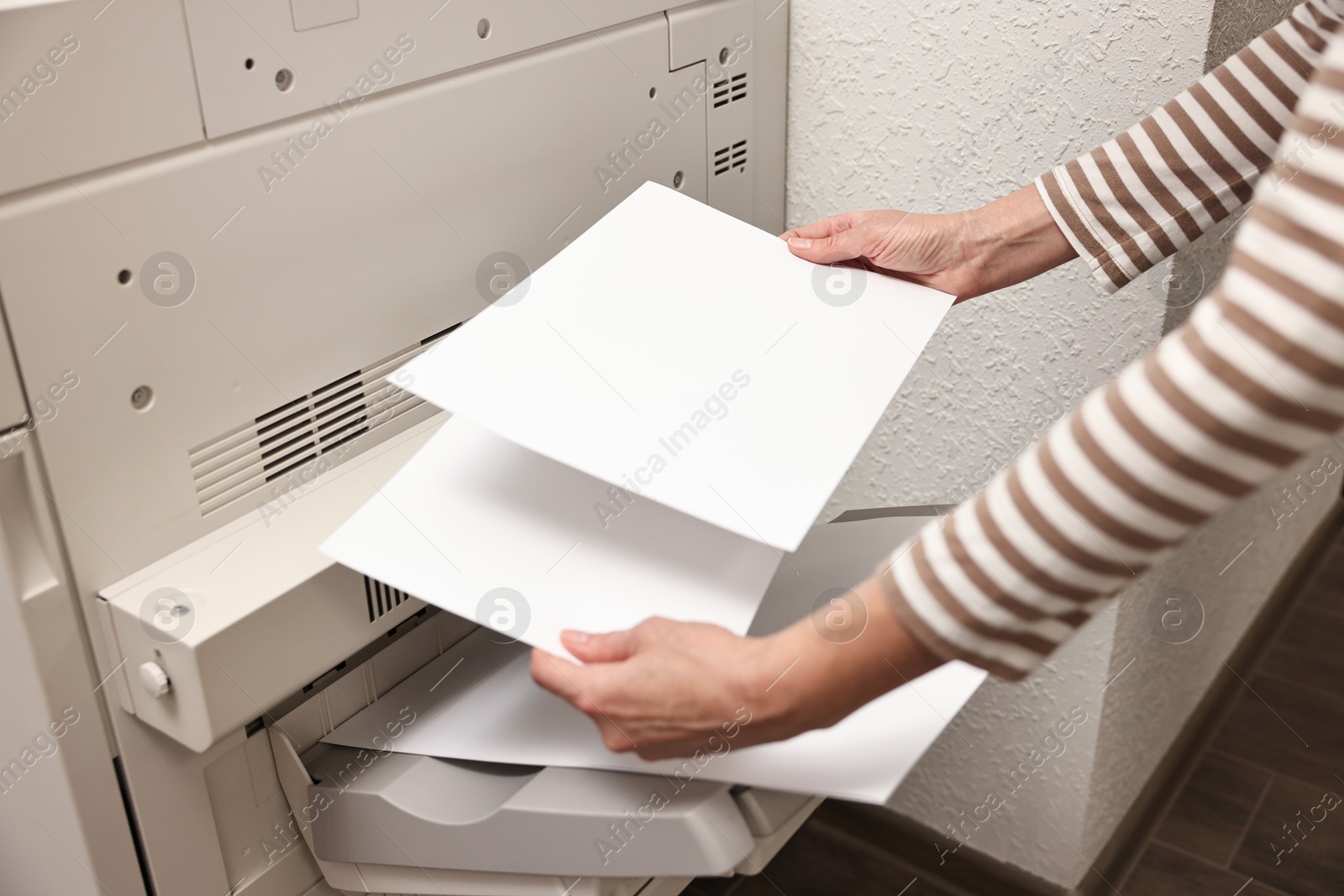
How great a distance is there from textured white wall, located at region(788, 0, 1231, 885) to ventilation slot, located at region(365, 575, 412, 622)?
2.02ft

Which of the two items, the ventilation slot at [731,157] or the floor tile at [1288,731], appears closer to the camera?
the ventilation slot at [731,157]

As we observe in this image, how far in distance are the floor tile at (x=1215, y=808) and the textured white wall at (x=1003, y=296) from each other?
4.8 inches

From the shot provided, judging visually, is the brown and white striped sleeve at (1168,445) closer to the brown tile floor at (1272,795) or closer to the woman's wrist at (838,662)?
the woman's wrist at (838,662)

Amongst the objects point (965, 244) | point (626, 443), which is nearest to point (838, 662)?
point (626, 443)

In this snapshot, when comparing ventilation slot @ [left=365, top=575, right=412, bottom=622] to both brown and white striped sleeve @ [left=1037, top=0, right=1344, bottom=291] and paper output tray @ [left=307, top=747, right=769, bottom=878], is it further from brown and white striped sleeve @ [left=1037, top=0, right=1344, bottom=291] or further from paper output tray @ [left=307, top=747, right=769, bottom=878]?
brown and white striped sleeve @ [left=1037, top=0, right=1344, bottom=291]

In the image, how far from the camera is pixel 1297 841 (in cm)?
131

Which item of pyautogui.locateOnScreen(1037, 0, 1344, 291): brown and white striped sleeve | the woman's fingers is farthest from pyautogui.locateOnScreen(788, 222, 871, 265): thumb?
the woman's fingers

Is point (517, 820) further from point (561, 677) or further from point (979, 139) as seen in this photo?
point (979, 139)

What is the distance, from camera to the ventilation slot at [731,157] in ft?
3.23

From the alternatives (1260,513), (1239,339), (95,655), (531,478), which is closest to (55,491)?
(95,655)

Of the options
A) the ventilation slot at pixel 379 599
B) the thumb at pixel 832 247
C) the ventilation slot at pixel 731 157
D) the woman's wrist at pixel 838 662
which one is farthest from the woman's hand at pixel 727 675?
the ventilation slot at pixel 731 157

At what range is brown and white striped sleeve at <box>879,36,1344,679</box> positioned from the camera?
0.39 meters

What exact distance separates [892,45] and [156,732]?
2.72 ft

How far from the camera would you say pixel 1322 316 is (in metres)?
0.38
